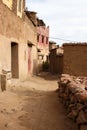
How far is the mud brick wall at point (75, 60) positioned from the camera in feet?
62.1

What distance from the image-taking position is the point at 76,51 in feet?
62.4

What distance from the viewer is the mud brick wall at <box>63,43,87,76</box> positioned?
745 inches

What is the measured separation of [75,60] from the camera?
18984 mm

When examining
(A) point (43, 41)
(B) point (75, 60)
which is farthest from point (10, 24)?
(A) point (43, 41)

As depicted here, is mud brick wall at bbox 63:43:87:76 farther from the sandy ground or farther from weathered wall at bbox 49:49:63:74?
the sandy ground

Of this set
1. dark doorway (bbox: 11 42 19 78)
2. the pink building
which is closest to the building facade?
dark doorway (bbox: 11 42 19 78)

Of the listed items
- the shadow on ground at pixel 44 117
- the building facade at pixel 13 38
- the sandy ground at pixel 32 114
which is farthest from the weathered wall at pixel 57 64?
the shadow on ground at pixel 44 117

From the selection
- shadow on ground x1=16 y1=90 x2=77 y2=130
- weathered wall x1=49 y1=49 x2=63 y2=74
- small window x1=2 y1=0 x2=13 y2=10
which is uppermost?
small window x1=2 y1=0 x2=13 y2=10

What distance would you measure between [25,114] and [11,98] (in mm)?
2227

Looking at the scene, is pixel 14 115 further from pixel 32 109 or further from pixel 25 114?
pixel 32 109

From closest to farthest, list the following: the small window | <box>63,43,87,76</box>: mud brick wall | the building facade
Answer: the building facade
the small window
<box>63,43,87,76</box>: mud brick wall

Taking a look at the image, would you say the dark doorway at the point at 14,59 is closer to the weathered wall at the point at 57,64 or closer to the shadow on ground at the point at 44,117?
the shadow on ground at the point at 44,117

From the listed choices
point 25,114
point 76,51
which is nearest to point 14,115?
point 25,114

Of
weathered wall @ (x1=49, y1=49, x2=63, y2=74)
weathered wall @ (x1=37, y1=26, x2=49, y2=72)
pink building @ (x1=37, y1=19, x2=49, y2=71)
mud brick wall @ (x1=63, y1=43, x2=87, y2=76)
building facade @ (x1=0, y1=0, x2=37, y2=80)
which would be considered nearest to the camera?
building facade @ (x1=0, y1=0, x2=37, y2=80)
